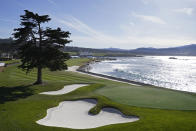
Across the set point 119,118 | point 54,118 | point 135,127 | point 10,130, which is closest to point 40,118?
point 54,118

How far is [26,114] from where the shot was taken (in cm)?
1611

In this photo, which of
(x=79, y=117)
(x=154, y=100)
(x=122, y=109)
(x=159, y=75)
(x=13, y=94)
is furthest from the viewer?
(x=159, y=75)

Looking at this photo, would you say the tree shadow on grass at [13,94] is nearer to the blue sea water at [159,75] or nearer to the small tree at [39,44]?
the small tree at [39,44]

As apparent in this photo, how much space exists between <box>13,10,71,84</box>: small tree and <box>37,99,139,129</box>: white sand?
36.4 ft

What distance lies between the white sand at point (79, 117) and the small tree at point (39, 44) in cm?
1109

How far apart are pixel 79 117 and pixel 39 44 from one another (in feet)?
59.0

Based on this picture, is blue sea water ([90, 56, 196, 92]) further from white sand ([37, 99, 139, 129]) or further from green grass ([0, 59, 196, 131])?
white sand ([37, 99, 139, 129])

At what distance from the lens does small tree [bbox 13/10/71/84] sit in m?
27.8

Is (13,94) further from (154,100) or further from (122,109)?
(154,100)

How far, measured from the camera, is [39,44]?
29.6 metres

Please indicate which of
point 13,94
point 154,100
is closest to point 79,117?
point 154,100

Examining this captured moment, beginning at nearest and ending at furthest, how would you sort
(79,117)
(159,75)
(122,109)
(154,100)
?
(79,117)
(122,109)
(154,100)
(159,75)

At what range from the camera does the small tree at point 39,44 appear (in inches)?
1093

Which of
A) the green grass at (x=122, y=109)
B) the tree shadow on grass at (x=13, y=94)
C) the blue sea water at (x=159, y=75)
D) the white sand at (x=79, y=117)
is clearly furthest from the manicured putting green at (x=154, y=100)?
the blue sea water at (x=159, y=75)
